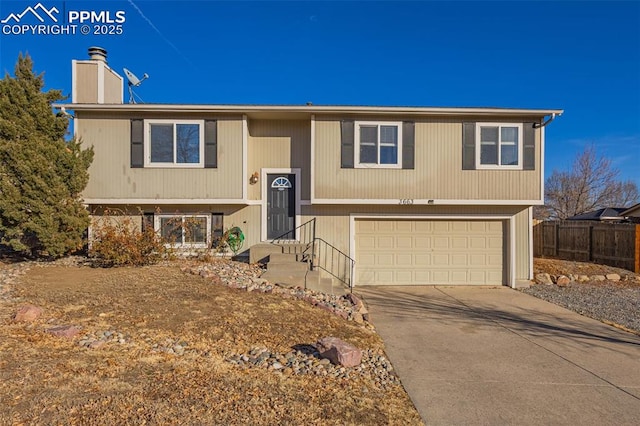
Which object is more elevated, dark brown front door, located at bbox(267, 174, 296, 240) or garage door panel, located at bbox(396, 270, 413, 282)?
dark brown front door, located at bbox(267, 174, 296, 240)

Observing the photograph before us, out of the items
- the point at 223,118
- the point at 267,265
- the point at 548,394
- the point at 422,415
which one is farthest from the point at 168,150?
→ the point at 548,394

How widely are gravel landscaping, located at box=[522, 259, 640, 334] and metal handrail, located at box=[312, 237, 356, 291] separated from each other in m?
4.67

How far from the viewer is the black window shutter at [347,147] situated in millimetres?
9727

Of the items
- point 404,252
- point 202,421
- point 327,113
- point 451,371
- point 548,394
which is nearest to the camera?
point 202,421

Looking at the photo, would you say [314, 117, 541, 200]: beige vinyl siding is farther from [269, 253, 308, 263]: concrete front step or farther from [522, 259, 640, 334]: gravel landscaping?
[522, 259, 640, 334]: gravel landscaping

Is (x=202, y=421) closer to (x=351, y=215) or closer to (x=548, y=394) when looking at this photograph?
(x=548, y=394)

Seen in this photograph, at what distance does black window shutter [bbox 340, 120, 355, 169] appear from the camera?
973cm

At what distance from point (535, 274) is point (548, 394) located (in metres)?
8.04

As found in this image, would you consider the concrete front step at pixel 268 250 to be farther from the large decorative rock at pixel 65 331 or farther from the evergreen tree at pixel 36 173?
the large decorative rock at pixel 65 331

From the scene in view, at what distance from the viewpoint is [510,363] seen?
4859 millimetres

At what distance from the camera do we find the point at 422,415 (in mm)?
3494

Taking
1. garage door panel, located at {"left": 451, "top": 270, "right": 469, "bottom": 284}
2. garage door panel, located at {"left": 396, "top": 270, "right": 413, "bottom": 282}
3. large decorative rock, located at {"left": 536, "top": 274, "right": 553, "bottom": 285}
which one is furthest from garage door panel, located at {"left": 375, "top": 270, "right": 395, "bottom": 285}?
large decorative rock, located at {"left": 536, "top": 274, "right": 553, "bottom": 285}

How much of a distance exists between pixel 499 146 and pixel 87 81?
1116 centimetres

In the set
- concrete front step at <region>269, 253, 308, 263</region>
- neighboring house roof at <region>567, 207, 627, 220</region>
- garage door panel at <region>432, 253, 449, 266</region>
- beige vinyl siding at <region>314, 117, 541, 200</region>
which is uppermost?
beige vinyl siding at <region>314, 117, 541, 200</region>
